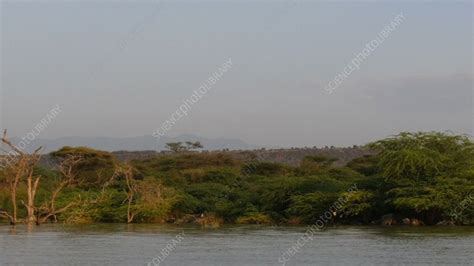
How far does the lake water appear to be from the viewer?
2494cm

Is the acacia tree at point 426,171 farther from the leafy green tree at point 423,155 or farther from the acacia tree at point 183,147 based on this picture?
the acacia tree at point 183,147

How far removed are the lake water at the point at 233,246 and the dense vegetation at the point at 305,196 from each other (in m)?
2.63

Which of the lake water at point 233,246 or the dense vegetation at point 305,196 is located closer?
the lake water at point 233,246

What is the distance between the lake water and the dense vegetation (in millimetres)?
2630

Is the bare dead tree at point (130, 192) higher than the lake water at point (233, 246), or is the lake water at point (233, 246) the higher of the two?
the bare dead tree at point (130, 192)

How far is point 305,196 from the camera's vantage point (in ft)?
148

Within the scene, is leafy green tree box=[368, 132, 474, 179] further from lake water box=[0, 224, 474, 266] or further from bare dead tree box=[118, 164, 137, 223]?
bare dead tree box=[118, 164, 137, 223]

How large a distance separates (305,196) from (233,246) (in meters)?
15.5

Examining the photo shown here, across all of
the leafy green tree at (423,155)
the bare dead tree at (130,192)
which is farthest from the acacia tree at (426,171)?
the bare dead tree at (130,192)

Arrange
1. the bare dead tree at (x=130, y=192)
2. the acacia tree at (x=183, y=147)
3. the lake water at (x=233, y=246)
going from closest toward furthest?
1. the lake water at (x=233, y=246)
2. the bare dead tree at (x=130, y=192)
3. the acacia tree at (x=183, y=147)

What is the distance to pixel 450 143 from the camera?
45.5 meters

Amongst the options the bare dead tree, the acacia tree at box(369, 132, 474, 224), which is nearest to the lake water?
the acacia tree at box(369, 132, 474, 224)

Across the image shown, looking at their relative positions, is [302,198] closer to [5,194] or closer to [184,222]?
[184,222]

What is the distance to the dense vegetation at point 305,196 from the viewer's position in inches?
1687
